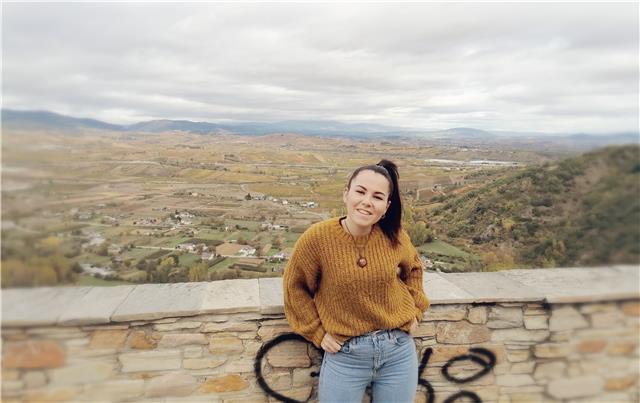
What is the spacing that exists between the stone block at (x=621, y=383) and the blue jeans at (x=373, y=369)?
1.68 metres

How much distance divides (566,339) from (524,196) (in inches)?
43.7

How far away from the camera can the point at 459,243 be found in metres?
3.02

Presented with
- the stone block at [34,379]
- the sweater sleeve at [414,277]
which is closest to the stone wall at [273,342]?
the stone block at [34,379]

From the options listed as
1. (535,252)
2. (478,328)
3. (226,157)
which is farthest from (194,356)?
(535,252)

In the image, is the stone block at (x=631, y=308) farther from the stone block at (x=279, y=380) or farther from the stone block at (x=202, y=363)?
the stone block at (x=202, y=363)

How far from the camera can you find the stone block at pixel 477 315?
2266mm

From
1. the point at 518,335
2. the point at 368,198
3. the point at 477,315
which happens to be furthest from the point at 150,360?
the point at 518,335

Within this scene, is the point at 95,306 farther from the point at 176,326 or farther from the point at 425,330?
the point at 425,330

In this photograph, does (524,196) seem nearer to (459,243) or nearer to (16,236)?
(459,243)

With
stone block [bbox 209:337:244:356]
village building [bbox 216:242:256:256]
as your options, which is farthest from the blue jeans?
village building [bbox 216:242:256:256]

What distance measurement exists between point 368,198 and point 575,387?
2.16m

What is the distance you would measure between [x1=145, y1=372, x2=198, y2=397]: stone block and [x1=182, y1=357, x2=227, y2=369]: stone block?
0.06 metres

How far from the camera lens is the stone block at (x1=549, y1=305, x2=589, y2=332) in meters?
2.31

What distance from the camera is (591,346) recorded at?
7.96ft
